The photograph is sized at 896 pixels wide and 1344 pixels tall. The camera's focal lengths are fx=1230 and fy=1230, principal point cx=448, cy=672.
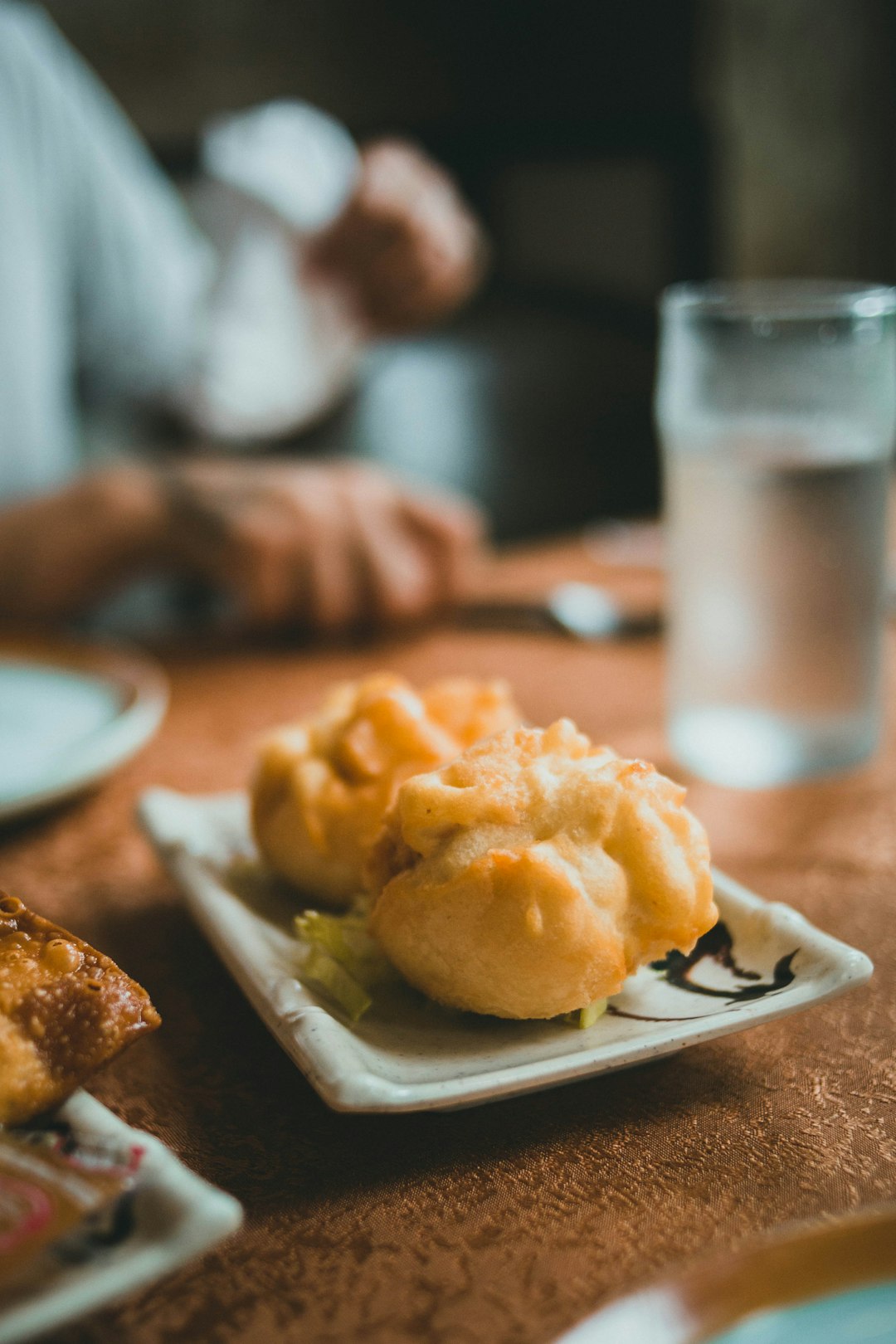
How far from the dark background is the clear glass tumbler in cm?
332

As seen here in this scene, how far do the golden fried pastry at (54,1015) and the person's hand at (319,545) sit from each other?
0.77 metres

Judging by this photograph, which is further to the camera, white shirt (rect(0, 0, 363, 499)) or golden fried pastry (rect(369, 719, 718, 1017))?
white shirt (rect(0, 0, 363, 499))

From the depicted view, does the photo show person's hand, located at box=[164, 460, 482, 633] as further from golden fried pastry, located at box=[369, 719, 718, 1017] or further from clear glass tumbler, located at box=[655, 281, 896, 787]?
golden fried pastry, located at box=[369, 719, 718, 1017]

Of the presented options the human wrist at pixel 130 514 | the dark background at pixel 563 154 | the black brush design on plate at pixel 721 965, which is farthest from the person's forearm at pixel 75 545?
the dark background at pixel 563 154

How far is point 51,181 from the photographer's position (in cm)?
224

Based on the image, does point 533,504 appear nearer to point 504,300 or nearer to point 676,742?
point 504,300

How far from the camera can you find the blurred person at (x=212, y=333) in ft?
3.95

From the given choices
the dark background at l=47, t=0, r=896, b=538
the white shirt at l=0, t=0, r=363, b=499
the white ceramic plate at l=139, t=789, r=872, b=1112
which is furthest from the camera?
the dark background at l=47, t=0, r=896, b=538

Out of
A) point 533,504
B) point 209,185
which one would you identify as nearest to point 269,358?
point 209,185

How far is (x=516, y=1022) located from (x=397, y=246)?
146 cm

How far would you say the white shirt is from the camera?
2090 mm

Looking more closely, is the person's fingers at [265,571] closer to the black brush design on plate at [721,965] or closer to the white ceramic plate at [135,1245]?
the black brush design on plate at [721,965]

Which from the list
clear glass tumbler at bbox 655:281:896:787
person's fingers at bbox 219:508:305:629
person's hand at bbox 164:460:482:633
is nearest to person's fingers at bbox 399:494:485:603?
person's hand at bbox 164:460:482:633

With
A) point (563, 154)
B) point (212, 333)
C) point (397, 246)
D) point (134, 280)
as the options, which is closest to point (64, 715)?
point (397, 246)
